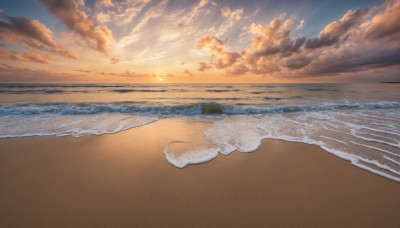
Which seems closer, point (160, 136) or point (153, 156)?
point (153, 156)

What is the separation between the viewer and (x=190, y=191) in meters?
2.30

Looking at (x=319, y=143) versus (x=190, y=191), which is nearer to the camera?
(x=190, y=191)

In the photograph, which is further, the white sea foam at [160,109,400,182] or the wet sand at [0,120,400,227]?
the white sea foam at [160,109,400,182]

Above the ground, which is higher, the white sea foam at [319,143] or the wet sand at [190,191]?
the white sea foam at [319,143]

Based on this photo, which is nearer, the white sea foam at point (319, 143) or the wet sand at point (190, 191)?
the wet sand at point (190, 191)

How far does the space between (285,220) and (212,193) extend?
1016 millimetres

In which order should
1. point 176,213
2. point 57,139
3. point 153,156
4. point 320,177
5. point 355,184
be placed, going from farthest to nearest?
point 57,139
point 153,156
point 320,177
point 355,184
point 176,213

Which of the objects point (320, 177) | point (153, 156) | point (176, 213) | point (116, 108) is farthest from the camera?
point (116, 108)

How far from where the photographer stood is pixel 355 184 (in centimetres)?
241

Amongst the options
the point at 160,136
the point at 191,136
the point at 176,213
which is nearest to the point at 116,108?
the point at 160,136

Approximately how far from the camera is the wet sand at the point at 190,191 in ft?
5.97

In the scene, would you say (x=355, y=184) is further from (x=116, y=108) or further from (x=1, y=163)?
(x=116, y=108)

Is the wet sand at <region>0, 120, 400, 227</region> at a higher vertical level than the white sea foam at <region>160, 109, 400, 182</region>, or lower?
lower

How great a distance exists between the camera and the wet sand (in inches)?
71.7
